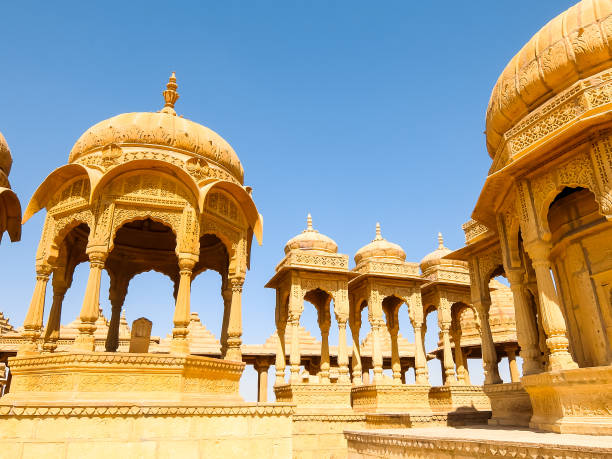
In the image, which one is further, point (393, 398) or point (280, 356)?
point (280, 356)

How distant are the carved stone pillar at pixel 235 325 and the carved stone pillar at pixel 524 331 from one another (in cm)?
580

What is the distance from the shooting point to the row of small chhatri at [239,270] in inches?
275

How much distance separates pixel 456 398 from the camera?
17641 millimetres

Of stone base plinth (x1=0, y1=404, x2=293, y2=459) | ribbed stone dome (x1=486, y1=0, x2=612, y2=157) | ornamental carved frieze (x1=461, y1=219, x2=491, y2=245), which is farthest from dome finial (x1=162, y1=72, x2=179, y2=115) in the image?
ornamental carved frieze (x1=461, y1=219, x2=491, y2=245)

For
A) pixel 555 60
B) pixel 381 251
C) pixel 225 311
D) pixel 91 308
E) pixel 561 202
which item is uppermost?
pixel 381 251

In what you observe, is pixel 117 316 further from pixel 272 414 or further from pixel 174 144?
pixel 272 414

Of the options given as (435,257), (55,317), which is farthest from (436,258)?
(55,317)

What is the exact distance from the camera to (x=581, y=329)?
885 centimetres

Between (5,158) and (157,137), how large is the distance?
18.4 feet

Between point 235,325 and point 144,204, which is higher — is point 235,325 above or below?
below

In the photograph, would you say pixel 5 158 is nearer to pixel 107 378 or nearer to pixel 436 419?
pixel 107 378

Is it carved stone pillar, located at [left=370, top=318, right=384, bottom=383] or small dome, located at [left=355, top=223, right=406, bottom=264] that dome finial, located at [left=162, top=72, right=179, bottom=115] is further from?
small dome, located at [left=355, top=223, right=406, bottom=264]

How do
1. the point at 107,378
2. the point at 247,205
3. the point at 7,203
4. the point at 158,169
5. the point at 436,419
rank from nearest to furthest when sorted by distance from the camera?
the point at 107,378
the point at 158,169
the point at 247,205
the point at 7,203
the point at 436,419

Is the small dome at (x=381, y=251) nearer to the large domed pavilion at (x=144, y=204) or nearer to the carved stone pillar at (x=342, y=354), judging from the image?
the carved stone pillar at (x=342, y=354)
